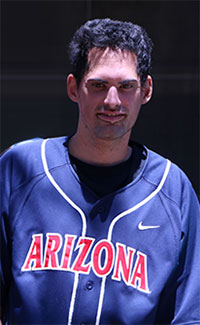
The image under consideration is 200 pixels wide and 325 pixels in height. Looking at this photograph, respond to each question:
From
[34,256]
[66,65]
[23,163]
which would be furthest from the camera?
[66,65]

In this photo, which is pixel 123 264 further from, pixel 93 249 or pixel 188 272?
pixel 188 272

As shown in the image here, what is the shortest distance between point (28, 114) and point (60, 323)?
359cm

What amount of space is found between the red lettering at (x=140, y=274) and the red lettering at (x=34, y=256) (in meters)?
0.32

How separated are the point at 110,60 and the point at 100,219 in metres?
0.55

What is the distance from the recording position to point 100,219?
73.4 inches

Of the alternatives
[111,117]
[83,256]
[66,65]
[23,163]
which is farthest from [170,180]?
[66,65]

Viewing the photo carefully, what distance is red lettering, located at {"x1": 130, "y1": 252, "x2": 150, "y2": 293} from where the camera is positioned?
5.92 ft

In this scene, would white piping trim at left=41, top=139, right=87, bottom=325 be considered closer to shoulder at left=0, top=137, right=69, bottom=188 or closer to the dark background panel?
shoulder at left=0, top=137, right=69, bottom=188

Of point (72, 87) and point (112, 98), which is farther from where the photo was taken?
point (72, 87)

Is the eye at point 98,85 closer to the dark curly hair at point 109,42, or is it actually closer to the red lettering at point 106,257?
the dark curly hair at point 109,42

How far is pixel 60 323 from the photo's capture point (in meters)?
1.77

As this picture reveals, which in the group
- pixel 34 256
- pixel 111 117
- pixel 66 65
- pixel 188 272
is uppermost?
pixel 111 117

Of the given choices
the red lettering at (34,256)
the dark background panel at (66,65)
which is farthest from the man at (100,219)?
the dark background panel at (66,65)

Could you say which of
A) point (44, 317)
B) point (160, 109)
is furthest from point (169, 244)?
point (160, 109)
